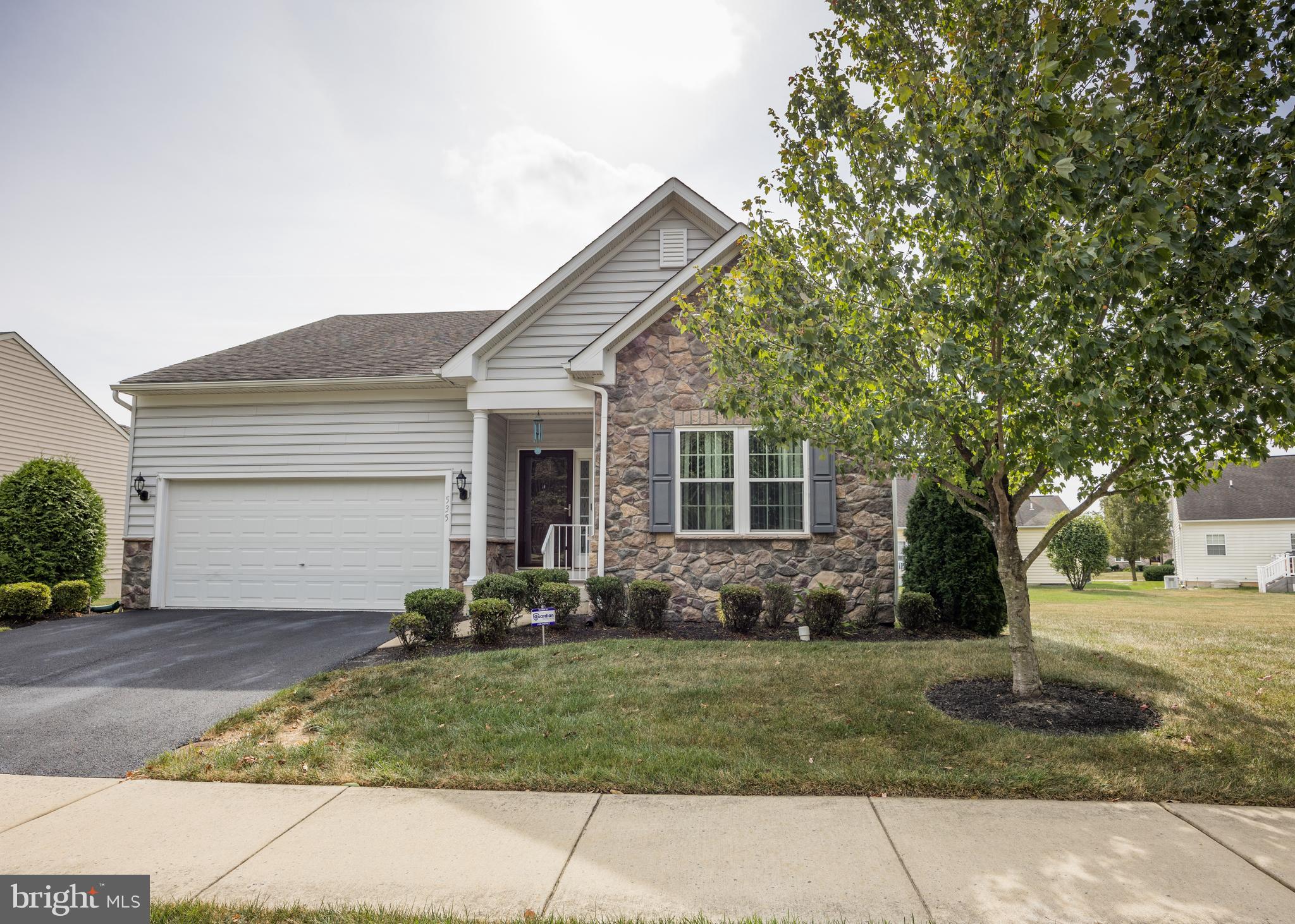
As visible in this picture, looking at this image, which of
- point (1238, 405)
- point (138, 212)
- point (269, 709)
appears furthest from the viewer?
point (138, 212)

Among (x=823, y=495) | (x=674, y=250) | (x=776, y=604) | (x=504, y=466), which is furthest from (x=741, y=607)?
(x=674, y=250)

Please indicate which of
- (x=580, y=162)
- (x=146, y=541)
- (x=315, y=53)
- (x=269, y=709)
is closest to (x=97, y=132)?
(x=315, y=53)

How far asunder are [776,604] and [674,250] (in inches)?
223

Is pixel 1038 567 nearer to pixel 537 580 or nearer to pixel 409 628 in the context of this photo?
pixel 537 580

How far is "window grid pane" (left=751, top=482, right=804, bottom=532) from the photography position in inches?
376

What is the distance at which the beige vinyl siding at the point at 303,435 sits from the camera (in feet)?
36.6

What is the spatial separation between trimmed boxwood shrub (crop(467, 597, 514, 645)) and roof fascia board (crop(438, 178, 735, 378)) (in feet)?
12.6

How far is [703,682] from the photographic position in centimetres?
606

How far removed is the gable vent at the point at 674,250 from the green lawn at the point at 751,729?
605cm

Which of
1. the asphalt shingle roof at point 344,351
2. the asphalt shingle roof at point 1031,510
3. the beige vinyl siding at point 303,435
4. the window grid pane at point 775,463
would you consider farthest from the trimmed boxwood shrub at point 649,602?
the asphalt shingle roof at point 1031,510

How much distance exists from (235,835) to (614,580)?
19.5 ft

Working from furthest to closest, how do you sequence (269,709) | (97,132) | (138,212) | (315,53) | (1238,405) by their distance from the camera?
(138,212) → (97,132) → (315,53) → (269,709) → (1238,405)

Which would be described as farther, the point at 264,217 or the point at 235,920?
the point at 264,217

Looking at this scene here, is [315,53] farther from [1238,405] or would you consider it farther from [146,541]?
[1238,405]
